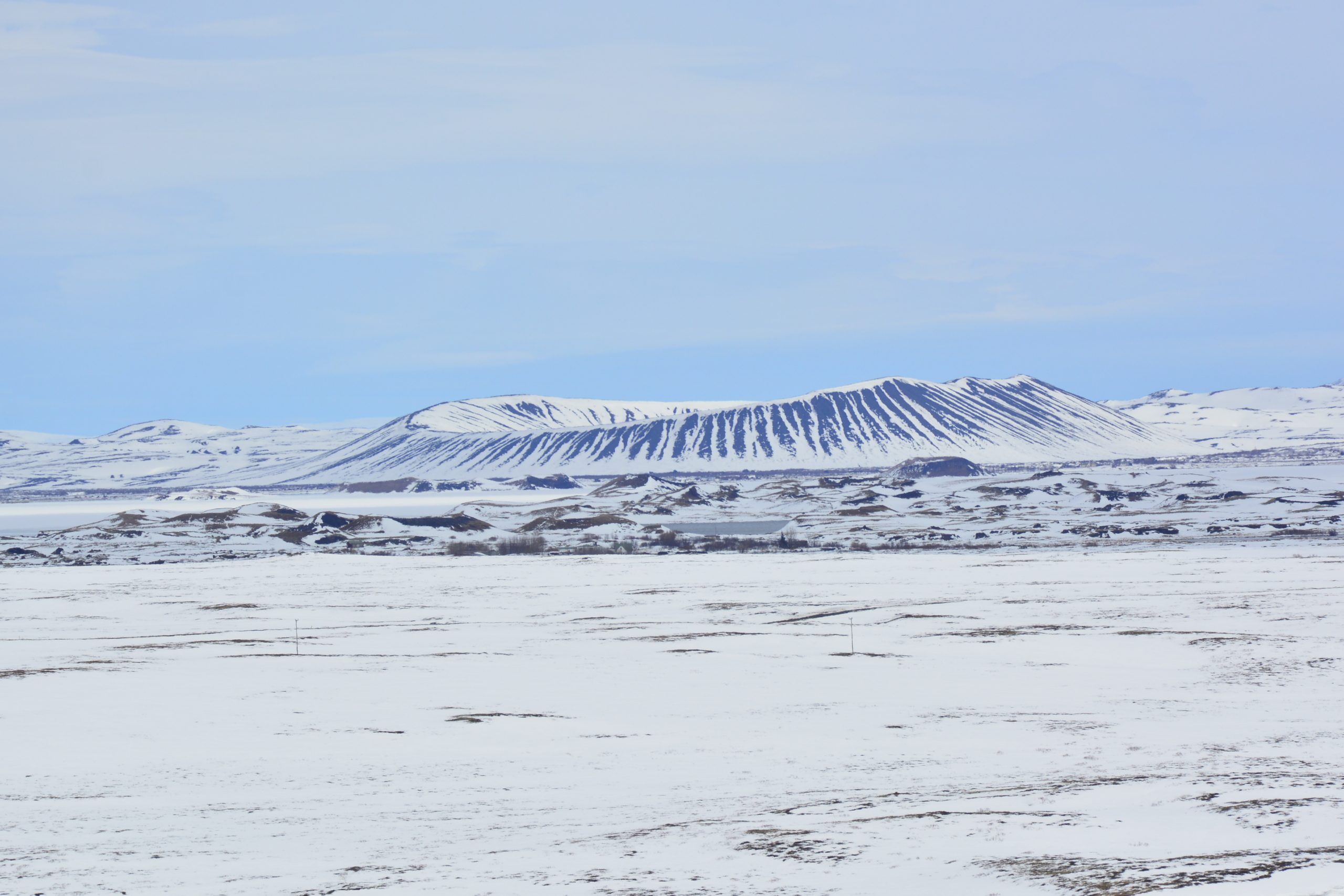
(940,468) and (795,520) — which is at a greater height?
(940,468)

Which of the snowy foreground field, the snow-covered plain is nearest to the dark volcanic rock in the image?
the snow-covered plain

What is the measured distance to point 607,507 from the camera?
331 feet

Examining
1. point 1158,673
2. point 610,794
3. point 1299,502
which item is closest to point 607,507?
point 1299,502

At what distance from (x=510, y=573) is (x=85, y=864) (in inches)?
1568

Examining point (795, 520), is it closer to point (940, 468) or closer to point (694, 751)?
point (694, 751)

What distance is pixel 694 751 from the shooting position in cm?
1502

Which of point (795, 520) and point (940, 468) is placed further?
point (940, 468)

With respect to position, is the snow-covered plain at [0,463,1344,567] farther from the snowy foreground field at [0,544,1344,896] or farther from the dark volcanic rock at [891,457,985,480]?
the dark volcanic rock at [891,457,985,480]

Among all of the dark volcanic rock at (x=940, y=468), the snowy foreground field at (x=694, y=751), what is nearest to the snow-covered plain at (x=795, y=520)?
the snowy foreground field at (x=694, y=751)

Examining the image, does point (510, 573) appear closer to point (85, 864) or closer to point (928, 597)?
point (928, 597)

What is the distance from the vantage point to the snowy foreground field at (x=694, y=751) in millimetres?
9555

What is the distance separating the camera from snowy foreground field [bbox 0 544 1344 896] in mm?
9555

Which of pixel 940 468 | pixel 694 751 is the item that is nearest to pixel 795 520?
pixel 694 751

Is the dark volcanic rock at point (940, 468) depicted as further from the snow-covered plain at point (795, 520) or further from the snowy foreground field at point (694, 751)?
the snowy foreground field at point (694, 751)
